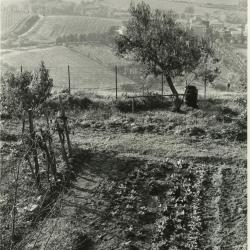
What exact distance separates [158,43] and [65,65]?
27.2 metres

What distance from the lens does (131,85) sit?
4781 cm

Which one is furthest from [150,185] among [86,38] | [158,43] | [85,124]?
[86,38]

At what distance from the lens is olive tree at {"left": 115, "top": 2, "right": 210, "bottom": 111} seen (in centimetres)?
2594

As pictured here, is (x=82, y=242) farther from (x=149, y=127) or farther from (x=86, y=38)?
(x=86, y=38)

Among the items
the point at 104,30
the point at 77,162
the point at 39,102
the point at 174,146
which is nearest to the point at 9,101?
the point at 39,102

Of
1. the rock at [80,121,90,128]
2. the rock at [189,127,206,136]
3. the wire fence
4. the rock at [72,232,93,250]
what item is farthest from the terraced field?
the rock at [72,232,93,250]

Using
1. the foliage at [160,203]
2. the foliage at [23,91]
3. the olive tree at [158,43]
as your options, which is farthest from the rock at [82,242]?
the olive tree at [158,43]

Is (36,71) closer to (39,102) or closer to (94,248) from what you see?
(39,102)

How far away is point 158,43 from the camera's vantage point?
85.3ft

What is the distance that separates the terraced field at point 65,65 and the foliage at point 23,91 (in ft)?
83.7

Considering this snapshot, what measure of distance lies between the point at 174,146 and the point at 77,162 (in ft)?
13.9

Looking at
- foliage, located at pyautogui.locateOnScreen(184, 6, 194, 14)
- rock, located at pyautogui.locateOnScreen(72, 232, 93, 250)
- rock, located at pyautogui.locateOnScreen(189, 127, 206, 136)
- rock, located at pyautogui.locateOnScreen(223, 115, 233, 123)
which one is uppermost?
foliage, located at pyautogui.locateOnScreen(184, 6, 194, 14)

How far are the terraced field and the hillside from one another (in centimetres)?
643

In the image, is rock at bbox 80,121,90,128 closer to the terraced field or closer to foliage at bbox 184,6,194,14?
the terraced field
